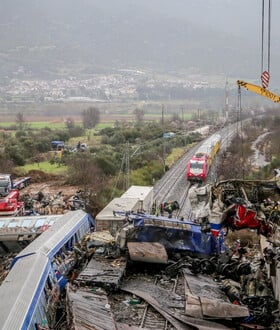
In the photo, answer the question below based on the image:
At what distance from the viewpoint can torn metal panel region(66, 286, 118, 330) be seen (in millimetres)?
9938

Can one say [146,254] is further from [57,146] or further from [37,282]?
[57,146]

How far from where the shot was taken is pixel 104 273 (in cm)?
1331

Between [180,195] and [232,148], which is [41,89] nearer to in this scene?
[232,148]

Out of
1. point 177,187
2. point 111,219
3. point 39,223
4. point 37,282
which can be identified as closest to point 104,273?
point 37,282

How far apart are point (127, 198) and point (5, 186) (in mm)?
8097

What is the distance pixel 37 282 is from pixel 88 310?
193 centimetres

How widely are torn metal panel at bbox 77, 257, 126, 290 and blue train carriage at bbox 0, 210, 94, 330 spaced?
90 centimetres

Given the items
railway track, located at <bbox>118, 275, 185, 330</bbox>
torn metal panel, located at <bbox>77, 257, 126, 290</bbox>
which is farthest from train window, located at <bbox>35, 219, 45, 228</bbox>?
railway track, located at <bbox>118, 275, 185, 330</bbox>

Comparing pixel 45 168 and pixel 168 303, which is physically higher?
pixel 168 303

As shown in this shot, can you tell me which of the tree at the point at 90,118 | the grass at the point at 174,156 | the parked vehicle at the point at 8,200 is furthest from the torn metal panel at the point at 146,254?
the tree at the point at 90,118

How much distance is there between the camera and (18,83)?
182875mm

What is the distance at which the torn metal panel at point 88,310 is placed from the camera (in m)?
9.94

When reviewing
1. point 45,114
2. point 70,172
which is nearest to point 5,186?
point 70,172

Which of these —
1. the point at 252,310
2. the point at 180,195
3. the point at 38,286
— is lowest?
the point at 180,195
